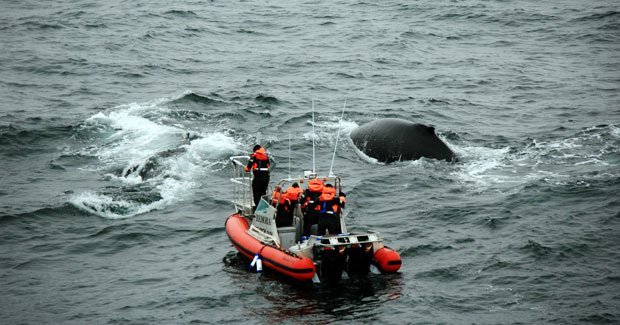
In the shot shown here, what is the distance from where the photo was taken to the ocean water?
16562 mm

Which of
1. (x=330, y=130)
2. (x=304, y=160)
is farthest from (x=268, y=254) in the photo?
(x=330, y=130)

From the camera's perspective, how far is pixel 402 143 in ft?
84.2

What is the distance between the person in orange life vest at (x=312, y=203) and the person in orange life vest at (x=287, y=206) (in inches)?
23.8

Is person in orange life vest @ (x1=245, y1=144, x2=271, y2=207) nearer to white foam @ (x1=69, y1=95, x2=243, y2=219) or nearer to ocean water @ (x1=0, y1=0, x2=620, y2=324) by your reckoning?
ocean water @ (x1=0, y1=0, x2=620, y2=324)

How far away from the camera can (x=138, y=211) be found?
70.7 ft

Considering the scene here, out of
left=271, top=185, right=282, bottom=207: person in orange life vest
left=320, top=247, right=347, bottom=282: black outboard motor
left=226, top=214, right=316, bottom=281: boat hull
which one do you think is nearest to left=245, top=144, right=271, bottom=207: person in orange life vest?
→ left=271, top=185, right=282, bottom=207: person in orange life vest

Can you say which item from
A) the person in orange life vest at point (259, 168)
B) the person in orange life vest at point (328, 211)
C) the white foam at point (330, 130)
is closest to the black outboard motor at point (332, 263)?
the person in orange life vest at point (328, 211)

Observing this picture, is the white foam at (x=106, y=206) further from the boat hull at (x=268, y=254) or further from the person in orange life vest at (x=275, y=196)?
→ the person in orange life vest at (x=275, y=196)

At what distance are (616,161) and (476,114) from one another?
8.02 metres

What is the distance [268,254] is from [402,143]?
31.4 ft

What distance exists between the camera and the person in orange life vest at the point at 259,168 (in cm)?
1894

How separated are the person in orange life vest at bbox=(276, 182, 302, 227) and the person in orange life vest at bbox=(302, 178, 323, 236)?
60 centimetres

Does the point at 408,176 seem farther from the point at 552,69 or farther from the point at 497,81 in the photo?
the point at 552,69

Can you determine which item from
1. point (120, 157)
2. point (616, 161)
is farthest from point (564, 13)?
point (120, 157)
